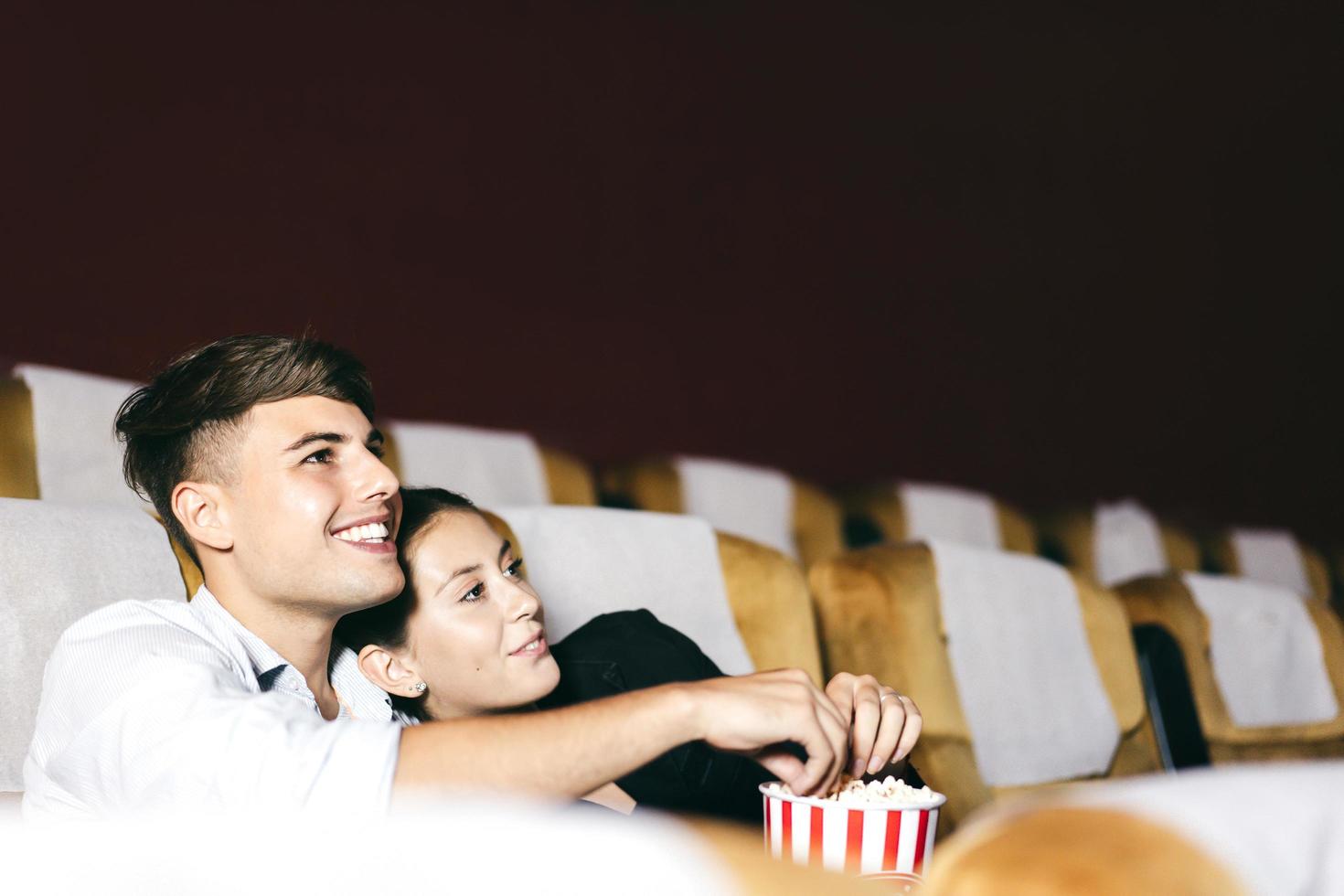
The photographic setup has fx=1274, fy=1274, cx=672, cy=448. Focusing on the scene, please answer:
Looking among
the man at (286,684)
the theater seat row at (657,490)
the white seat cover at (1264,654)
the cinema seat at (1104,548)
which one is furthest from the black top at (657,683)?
the cinema seat at (1104,548)

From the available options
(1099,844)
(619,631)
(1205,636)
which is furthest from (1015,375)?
(1099,844)

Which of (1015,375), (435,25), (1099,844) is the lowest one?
(1099,844)

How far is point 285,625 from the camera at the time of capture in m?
0.62

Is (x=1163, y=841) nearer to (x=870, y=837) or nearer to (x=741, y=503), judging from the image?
(x=870, y=837)

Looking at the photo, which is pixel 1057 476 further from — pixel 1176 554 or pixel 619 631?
pixel 619 631

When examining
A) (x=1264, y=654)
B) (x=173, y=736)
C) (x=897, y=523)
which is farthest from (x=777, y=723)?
(x=897, y=523)

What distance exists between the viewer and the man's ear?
63 cm

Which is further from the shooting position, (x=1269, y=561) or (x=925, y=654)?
(x=1269, y=561)

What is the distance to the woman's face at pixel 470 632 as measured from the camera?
2.25 ft

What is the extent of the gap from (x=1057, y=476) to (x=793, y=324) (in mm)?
620

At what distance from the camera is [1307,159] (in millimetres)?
2570

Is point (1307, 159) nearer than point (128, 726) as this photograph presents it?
No

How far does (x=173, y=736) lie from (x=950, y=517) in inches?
51.7

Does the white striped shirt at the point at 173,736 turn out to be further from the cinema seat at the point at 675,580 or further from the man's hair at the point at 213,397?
the cinema seat at the point at 675,580
